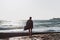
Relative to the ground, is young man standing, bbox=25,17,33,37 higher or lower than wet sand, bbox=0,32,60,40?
higher

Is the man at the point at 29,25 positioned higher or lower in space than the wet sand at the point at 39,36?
higher

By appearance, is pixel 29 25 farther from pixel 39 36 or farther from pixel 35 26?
pixel 39 36

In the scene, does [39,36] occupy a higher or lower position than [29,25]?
lower

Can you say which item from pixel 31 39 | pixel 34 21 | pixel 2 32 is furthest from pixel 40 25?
pixel 2 32

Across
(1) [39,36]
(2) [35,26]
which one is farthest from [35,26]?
(1) [39,36]

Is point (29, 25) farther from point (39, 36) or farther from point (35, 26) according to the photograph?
point (39, 36)

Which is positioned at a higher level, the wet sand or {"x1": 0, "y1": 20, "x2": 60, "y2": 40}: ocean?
{"x1": 0, "y1": 20, "x2": 60, "y2": 40}: ocean

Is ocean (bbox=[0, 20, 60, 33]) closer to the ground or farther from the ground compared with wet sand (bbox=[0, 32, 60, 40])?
farther from the ground

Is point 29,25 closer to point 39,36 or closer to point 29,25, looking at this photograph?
point 29,25

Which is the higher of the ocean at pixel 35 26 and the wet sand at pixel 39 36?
the ocean at pixel 35 26

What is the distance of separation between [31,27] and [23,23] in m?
0.12

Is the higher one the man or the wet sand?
the man

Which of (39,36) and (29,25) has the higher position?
(29,25)

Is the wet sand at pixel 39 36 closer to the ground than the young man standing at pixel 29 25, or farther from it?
closer to the ground
